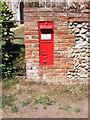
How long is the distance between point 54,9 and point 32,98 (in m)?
2.10

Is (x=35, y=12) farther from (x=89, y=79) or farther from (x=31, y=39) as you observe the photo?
(x=89, y=79)

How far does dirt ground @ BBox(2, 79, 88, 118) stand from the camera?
4523 mm

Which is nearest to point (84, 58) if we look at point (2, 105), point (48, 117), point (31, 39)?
point (31, 39)

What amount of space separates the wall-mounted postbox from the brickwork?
0.26ft

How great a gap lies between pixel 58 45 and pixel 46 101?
140 centimetres

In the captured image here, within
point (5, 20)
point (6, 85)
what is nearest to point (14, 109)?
point (6, 85)

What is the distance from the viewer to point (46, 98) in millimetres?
5020

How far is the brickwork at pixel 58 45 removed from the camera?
534cm

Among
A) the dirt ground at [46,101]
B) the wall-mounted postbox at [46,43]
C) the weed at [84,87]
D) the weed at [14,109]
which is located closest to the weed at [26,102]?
the dirt ground at [46,101]

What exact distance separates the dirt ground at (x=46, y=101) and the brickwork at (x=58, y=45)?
247 millimetres

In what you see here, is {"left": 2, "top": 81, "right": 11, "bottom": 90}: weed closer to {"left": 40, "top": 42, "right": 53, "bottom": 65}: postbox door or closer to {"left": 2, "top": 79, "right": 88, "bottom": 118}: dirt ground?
{"left": 2, "top": 79, "right": 88, "bottom": 118}: dirt ground

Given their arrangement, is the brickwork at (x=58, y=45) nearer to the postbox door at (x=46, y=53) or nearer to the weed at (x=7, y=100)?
the postbox door at (x=46, y=53)

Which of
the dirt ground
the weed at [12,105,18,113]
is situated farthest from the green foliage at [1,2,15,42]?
the weed at [12,105,18,113]

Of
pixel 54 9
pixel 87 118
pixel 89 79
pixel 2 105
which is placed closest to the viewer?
pixel 87 118
